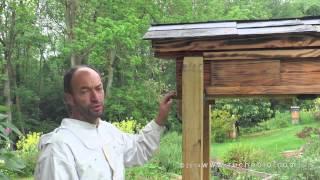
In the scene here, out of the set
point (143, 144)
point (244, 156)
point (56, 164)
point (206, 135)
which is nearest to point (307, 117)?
point (244, 156)

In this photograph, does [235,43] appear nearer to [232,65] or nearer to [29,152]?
[232,65]

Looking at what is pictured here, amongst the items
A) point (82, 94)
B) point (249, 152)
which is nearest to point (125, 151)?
→ point (82, 94)

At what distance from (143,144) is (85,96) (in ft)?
1.73

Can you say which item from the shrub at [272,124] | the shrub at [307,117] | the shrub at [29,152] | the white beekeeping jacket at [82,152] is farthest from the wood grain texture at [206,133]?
the shrub at [307,117]

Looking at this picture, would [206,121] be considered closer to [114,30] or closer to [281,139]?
[281,139]

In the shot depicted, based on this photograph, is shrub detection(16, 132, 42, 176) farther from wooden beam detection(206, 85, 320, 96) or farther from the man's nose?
wooden beam detection(206, 85, 320, 96)

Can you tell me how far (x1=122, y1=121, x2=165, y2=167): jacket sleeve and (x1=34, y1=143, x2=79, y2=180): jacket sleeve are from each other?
1.73 ft

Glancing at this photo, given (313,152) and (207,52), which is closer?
(207,52)

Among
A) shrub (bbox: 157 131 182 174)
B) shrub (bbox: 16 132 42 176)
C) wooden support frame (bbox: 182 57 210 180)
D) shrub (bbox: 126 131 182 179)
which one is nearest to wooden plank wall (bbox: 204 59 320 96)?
wooden support frame (bbox: 182 57 210 180)

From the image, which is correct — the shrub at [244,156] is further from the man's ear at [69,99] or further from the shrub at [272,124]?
the shrub at [272,124]

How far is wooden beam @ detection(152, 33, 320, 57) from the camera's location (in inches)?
85.6

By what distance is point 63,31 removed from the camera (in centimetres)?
1953

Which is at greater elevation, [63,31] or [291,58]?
[63,31]

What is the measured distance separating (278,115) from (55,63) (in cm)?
939
